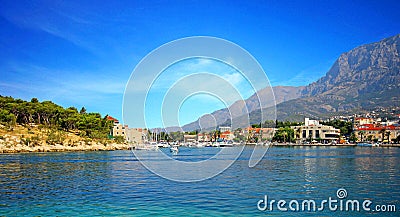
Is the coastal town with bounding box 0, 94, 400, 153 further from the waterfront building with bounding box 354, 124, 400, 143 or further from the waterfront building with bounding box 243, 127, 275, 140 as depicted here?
the waterfront building with bounding box 354, 124, 400, 143

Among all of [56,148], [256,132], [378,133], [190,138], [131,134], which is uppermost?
[378,133]

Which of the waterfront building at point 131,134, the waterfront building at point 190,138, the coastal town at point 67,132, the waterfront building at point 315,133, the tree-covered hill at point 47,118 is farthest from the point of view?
the waterfront building at point 315,133

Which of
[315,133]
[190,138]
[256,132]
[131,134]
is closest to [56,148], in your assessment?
[131,134]

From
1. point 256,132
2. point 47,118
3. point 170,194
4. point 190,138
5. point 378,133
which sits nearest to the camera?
point 170,194

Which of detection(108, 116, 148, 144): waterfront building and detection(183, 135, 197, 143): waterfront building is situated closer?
detection(108, 116, 148, 144): waterfront building

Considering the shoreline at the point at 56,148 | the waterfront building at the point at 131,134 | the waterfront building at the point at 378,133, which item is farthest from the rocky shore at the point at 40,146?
the waterfront building at the point at 378,133

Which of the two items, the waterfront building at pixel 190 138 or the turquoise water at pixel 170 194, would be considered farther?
the waterfront building at pixel 190 138

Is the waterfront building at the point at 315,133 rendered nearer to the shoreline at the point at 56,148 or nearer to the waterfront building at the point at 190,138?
the waterfront building at the point at 190,138

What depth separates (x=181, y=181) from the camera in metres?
22.0

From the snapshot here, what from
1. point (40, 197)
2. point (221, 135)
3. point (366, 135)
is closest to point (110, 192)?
point (40, 197)

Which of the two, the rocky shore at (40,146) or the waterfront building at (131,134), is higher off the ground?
the waterfront building at (131,134)

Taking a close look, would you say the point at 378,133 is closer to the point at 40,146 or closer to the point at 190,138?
the point at 190,138

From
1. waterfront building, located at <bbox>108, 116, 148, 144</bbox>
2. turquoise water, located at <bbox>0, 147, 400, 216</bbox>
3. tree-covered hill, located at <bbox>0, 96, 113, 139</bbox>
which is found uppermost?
tree-covered hill, located at <bbox>0, 96, 113, 139</bbox>

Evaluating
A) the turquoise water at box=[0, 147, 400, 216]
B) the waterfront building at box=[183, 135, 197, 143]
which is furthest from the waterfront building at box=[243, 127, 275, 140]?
the waterfront building at box=[183, 135, 197, 143]
